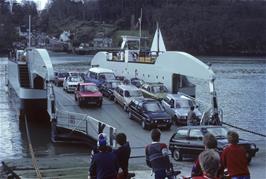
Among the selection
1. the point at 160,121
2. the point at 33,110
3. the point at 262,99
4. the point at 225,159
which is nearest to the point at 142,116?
the point at 160,121

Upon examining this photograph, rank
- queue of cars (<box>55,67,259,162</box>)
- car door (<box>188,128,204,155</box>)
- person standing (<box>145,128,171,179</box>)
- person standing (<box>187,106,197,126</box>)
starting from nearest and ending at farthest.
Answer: person standing (<box>145,128,171,179</box>)
car door (<box>188,128,204,155</box>)
queue of cars (<box>55,67,259,162</box>)
person standing (<box>187,106,197,126</box>)

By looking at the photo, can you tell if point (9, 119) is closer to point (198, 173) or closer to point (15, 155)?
point (15, 155)

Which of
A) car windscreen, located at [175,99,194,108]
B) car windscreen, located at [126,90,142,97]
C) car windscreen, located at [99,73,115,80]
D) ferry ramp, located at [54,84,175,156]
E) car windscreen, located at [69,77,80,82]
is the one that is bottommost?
ferry ramp, located at [54,84,175,156]

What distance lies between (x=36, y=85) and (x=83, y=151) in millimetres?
19614

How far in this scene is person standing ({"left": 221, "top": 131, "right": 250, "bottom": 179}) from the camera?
9422mm

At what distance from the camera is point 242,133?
36094 mm

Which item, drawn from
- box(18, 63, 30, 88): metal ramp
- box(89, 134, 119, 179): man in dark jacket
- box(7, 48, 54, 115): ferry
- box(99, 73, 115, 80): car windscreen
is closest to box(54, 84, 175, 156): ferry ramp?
box(7, 48, 54, 115): ferry

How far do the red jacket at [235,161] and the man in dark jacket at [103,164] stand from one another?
6.48 feet

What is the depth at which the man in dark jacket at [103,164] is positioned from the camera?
9.00 metres

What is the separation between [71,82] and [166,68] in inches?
333

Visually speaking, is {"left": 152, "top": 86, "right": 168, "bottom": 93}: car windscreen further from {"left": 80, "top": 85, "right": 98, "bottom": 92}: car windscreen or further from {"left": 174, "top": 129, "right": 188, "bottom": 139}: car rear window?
{"left": 174, "top": 129, "right": 188, "bottom": 139}: car rear window

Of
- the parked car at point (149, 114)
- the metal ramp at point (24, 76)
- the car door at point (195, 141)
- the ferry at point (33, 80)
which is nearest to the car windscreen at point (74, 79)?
the ferry at point (33, 80)

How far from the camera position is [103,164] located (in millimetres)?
9000

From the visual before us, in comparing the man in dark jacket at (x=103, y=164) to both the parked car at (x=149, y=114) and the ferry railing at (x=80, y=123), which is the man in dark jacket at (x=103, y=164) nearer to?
the ferry railing at (x=80, y=123)
